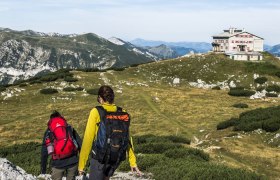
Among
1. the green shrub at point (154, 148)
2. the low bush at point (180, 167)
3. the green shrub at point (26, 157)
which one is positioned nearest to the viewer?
the low bush at point (180, 167)

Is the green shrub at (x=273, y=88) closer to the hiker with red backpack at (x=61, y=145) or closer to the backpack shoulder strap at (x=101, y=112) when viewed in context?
the hiker with red backpack at (x=61, y=145)

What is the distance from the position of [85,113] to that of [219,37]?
67811 millimetres

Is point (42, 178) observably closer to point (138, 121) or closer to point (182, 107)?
point (138, 121)

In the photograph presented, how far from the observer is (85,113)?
43.4m

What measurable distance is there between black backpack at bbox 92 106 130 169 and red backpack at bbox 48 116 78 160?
112cm

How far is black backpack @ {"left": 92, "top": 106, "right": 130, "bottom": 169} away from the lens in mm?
7949

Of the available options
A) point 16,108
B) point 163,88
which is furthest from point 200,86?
point 16,108

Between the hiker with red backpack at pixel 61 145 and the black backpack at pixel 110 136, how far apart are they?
1.13 metres

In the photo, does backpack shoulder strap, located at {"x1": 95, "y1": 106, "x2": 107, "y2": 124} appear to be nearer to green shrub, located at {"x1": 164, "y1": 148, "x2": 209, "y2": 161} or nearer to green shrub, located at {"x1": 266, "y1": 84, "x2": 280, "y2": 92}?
green shrub, located at {"x1": 164, "y1": 148, "x2": 209, "y2": 161}

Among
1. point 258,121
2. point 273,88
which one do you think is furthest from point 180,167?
point 273,88

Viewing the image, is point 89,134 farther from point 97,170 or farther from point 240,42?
point 240,42

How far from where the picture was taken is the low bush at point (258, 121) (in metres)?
28.9

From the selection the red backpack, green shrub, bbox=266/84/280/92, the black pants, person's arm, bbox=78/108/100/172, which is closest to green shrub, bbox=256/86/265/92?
green shrub, bbox=266/84/280/92

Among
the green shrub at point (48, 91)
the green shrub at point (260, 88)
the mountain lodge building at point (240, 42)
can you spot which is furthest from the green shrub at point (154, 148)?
the mountain lodge building at point (240, 42)
